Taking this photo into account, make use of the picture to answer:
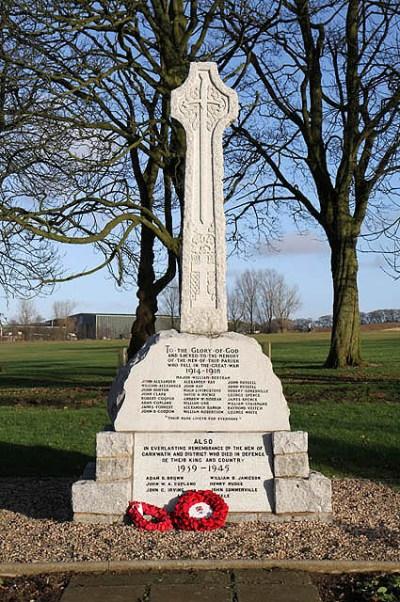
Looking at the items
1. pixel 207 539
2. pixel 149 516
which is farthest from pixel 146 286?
Answer: pixel 207 539

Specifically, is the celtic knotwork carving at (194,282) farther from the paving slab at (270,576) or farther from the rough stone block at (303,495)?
the paving slab at (270,576)

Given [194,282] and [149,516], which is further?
[194,282]

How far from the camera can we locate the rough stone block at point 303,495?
5.82 meters

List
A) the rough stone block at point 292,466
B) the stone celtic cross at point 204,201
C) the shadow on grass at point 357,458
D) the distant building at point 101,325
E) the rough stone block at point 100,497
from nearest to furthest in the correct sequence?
the rough stone block at point 100,497 < the rough stone block at point 292,466 < the stone celtic cross at point 204,201 < the shadow on grass at point 357,458 < the distant building at point 101,325

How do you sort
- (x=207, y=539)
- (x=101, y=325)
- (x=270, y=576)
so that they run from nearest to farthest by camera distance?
1. (x=270, y=576)
2. (x=207, y=539)
3. (x=101, y=325)

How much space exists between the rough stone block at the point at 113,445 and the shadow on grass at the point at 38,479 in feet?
2.46

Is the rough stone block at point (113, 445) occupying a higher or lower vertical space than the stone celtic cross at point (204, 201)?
lower

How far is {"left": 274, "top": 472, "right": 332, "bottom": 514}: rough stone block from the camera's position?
582cm

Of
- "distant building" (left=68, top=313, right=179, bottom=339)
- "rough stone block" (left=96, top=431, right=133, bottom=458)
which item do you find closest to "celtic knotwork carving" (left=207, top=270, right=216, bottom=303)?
"rough stone block" (left=96, top=431, right=133, bottom=458)

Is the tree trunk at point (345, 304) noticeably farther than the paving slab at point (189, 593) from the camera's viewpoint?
Yes

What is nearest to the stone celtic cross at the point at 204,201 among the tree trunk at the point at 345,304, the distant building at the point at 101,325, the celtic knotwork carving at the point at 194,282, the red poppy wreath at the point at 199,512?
the celtic knotwork carving at the point at 194,282

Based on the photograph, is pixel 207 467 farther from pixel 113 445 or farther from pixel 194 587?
pixel 194 587

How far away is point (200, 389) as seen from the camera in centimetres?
612

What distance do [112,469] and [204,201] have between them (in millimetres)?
2529
